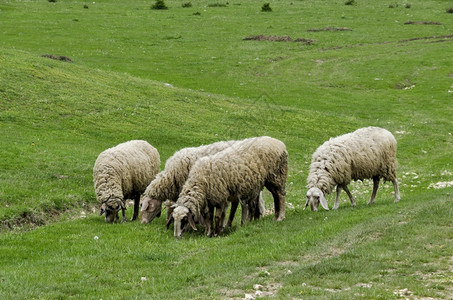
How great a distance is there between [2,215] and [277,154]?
853cm

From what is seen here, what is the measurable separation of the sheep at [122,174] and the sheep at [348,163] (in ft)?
18.5

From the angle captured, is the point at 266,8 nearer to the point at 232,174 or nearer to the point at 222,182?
the point at 232,174

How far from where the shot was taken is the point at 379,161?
771 inches

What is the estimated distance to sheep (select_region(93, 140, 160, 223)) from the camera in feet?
56.1

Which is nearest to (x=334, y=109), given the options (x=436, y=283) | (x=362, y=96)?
(x=362, y=96)

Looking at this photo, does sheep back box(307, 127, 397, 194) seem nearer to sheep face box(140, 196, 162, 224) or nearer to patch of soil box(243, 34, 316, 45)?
sheep face box(140, 196, 162, 224)

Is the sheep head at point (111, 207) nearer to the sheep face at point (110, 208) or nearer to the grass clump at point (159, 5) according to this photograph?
the sheep face at point (110, 208)

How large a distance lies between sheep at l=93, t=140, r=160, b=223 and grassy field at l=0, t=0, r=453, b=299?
0.84m

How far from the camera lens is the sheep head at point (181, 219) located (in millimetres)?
14805

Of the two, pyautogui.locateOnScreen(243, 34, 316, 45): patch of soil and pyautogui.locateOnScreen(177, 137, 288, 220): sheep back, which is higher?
pyautogui.locateOnScreen(177, 137, 288, 220): sheep back

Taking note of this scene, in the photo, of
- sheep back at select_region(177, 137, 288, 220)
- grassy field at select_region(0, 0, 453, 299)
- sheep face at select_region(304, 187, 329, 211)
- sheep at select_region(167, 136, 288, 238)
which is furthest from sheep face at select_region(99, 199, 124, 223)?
sheep face at select_region(304, 187, 329, 211)

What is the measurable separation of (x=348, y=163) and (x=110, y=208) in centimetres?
804

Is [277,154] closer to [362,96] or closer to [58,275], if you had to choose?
[58,275]

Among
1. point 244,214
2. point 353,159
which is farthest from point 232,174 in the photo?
point 353,159
